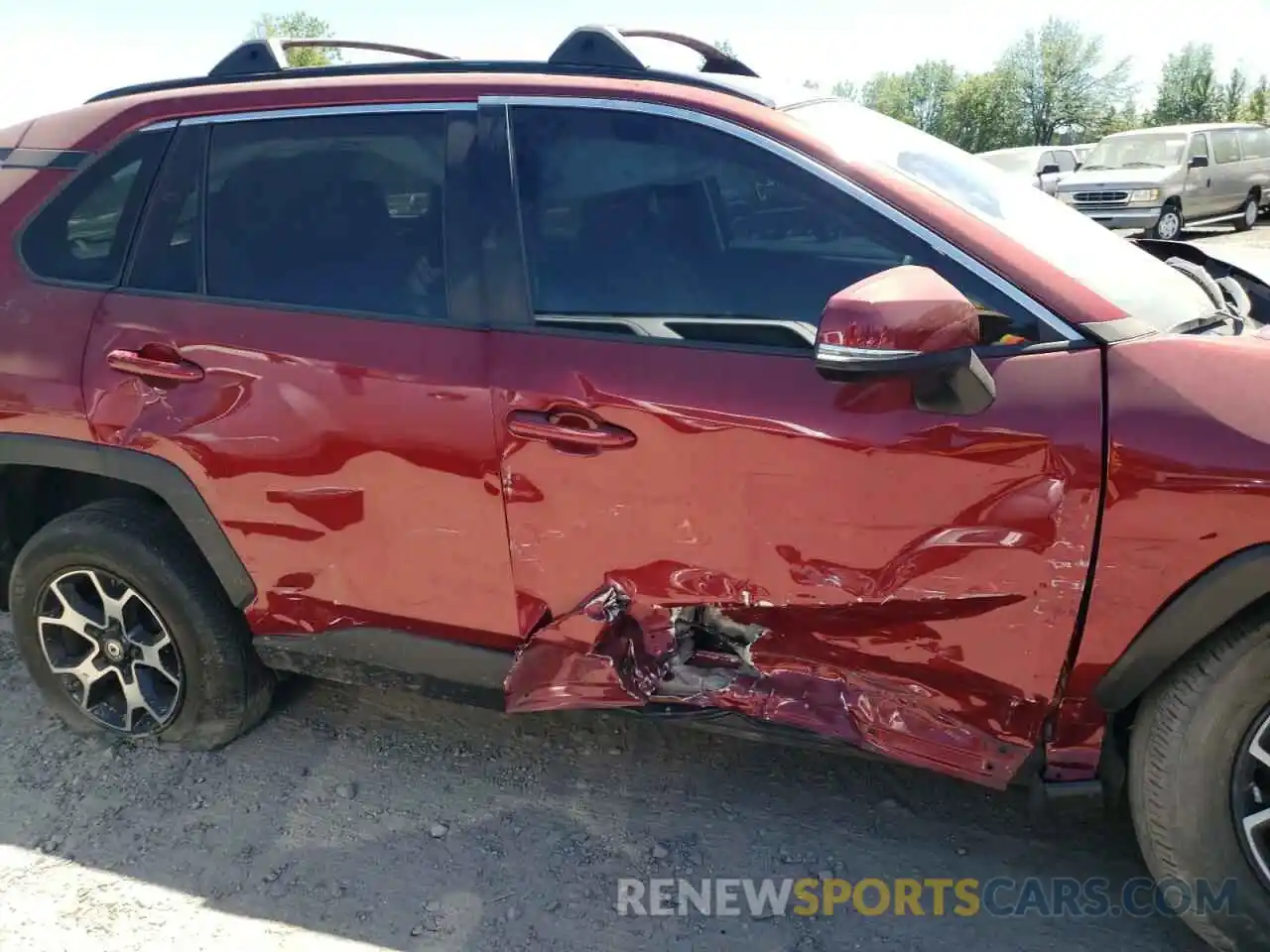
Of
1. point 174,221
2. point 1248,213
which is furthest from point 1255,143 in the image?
point 174,221

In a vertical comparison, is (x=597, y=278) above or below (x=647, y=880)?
above

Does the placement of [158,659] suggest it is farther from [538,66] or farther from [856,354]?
[856,354]

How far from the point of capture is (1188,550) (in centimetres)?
186

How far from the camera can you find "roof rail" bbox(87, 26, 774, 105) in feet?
7.98

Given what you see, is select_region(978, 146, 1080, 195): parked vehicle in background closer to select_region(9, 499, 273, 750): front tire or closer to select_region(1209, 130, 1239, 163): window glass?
select_region(1209, 130, 1239, 163): window glass

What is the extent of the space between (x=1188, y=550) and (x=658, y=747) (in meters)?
1.60

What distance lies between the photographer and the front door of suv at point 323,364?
2.39 metres

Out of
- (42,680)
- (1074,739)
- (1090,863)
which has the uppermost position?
(1074,739)

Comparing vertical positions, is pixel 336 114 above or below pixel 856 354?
above

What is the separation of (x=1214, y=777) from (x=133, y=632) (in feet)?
9.24

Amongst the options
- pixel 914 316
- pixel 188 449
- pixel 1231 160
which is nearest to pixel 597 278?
pixel 914 316

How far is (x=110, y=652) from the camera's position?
116 inches

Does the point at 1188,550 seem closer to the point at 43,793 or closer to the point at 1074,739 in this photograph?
the point at 1074,739

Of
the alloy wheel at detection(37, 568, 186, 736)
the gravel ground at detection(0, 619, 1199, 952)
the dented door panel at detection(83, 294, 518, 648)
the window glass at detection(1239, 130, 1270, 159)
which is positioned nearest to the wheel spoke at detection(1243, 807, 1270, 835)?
the gravel ground at detection(0, 619, 1199, 952)
